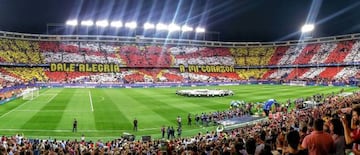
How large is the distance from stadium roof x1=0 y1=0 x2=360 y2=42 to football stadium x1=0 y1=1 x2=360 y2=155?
1.42m

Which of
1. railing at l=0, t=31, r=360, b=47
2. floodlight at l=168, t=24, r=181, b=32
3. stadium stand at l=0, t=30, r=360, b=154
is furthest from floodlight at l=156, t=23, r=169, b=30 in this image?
railing at l=0, t=31, r=360, b=47

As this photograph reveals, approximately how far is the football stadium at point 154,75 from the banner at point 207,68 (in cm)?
32

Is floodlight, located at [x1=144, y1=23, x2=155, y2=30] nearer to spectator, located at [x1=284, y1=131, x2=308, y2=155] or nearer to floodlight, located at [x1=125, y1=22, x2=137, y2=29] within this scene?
floodlight, located at [x1=125, y1=22, x2=137, y2=29]

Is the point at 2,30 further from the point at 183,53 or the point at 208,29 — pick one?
the point at 208,29

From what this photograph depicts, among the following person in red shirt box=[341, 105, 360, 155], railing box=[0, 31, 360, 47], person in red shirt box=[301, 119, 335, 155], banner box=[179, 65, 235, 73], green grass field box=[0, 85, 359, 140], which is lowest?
green grass field box=[0, 85, 359, 140]

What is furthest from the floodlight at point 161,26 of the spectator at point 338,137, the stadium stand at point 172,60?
the spectator at point 338,137

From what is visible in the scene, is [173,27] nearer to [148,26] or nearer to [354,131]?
[148,26]

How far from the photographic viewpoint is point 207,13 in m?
101

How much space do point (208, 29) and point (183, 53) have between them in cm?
1226

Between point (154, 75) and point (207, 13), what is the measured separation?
2338 centimetres

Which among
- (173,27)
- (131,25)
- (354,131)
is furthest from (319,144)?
(173,27)

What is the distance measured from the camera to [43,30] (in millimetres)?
100312

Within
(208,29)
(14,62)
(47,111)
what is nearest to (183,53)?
(208,29)

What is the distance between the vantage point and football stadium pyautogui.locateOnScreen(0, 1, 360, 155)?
35875mm
